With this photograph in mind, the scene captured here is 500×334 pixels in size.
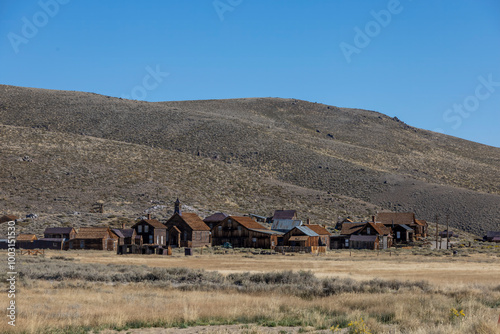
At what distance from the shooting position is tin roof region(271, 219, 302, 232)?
76500mm

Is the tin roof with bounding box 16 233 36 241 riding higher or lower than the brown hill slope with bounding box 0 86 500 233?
lower

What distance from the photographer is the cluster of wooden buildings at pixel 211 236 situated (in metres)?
61.8

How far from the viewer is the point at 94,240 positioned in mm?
62219

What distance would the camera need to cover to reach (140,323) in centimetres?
1582

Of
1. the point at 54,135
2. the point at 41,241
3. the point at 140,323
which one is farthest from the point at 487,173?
the point at 140,323

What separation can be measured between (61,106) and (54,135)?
149 feet

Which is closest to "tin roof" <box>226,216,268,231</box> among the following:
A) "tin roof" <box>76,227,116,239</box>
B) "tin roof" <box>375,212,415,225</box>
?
"tin roof" <box>76,227,116,239</box>

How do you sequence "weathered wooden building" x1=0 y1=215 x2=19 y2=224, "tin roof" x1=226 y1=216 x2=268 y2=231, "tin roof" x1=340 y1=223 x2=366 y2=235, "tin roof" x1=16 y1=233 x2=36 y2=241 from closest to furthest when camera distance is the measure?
1. "tin roof" x1=16 y1=233 x2=36 y2=241
2. "weathered wooden building" x1=0 y1=215 x2=19 y2=224
3. "tin roof" x1=226 y1=216 x2=268 y2=231
4. "tin roof" x1=340 y1=223 x2=366 y2=235

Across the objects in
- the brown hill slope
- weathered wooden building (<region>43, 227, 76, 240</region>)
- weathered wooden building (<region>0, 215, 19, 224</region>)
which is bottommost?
weathered wooden building (<region>43, 227, 76, 240</region>)

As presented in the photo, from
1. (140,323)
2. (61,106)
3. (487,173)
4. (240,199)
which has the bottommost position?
(140,323)

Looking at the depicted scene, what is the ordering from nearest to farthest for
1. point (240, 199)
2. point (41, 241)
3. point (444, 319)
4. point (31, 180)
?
point (444, 319) → point (41, 241) → point (31, 180) → point (240, 199)

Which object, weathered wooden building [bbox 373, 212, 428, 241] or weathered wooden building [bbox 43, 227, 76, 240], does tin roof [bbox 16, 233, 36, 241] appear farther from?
weathered wooden building [bbox 373, 212, 428, 241]

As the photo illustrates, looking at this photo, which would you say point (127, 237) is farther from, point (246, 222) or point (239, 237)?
point (246, 222)

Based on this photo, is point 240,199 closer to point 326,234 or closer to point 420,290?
point 326,234
